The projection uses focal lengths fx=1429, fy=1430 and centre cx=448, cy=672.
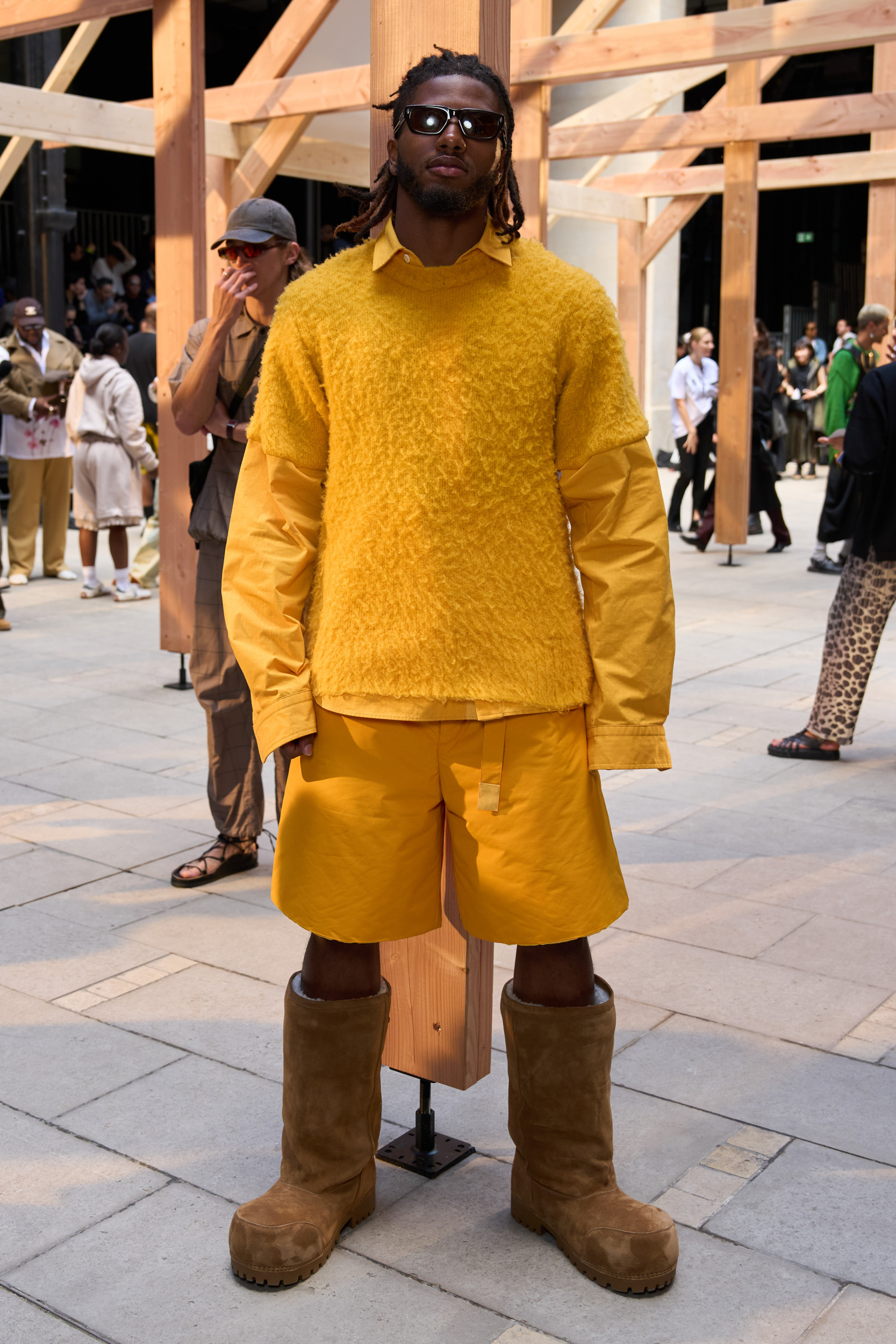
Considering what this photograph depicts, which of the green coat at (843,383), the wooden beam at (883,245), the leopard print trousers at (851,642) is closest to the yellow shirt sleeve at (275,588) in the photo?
the leopard print trousers at (851,642)

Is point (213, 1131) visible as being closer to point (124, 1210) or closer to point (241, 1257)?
point (124, 1210)

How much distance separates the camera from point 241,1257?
7.27 feet

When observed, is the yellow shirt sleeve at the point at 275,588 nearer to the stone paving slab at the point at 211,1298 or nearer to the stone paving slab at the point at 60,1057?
the stone paving slab at the point at 211,1298

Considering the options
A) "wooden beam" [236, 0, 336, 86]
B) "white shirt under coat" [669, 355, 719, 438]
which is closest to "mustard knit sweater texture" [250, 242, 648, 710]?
"wooden beam" [236, 0, 336, 86]

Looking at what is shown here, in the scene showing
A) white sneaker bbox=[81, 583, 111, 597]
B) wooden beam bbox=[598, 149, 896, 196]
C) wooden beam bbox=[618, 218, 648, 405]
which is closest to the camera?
white sneaker bbox=[81, 583, 111, 597]

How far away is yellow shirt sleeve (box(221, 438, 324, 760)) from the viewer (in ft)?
7.01

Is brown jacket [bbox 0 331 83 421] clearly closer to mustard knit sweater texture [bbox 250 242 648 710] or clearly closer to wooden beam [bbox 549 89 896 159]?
wooden beam [bbox 549 89 896 159]

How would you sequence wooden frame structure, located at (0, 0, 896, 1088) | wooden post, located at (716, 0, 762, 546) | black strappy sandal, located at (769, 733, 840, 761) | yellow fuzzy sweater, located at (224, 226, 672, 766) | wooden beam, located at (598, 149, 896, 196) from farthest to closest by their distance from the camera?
wooden beam, located at (598, 149, 896, 196) → wooden post, located at (716, 0, 762, 546) → black strappy sandal, located at (769, 733, 840, 761) → wooden frame structure, located at (0, 0, 896, 1088) → yellow fuzzy sweater, located at (224, 226, 672, 766)

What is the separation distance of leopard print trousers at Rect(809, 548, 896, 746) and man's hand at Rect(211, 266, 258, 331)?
261 centimetres

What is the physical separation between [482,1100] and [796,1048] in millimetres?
717

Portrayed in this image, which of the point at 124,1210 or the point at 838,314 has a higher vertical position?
the point at 838,314

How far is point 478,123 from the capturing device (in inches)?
78.3

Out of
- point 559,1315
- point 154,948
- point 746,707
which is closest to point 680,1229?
point 559,1315

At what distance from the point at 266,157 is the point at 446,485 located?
7.75 meters
